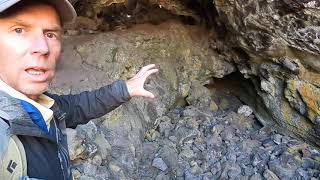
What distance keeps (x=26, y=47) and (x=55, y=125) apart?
19 cm

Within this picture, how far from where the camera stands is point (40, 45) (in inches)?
28.1

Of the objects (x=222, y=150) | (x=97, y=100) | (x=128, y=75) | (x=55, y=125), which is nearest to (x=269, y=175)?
(x=222, y=150)

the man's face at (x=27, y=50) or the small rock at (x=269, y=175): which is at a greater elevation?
the man's face at (x=27, y=50)

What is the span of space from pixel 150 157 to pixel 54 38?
1845 mm

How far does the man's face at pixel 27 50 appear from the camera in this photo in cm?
70

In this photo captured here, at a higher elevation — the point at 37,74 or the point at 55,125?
the point at 37,74

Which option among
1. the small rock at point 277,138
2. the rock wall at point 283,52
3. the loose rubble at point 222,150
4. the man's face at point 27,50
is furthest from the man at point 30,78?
the small rock at point 277,138

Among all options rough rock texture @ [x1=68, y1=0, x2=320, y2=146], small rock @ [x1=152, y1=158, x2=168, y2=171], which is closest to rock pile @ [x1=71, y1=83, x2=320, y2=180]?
small rock @ [x1=152, y1=158, x2=168, y2=171]

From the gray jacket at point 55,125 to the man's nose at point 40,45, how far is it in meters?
0.10

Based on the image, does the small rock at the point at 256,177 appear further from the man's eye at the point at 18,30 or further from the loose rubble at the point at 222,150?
the man's eye at the point at 18,30

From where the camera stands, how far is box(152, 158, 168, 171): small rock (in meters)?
2.42

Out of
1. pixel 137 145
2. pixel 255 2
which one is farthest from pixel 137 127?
pixel 255 2

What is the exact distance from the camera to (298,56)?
7.75ft

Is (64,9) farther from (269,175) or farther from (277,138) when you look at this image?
(277,138)
